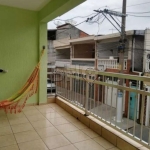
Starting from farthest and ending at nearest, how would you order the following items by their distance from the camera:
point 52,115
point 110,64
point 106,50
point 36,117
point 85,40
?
1. point 106,50
2. point 85,40
3. point 110,64
4. point 52,115
5. point 36,117

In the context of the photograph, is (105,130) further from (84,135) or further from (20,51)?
(20,51)

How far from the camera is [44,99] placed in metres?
3.64

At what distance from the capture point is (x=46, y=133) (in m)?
2.20

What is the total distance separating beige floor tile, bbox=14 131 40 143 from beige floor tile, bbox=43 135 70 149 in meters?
0.17

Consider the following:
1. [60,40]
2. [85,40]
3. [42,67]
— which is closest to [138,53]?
[85,40]

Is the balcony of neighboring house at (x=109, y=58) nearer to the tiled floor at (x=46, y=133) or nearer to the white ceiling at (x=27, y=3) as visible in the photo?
the white ceiling at (x=27, y=3)

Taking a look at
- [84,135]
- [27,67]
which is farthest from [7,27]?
[84,135]

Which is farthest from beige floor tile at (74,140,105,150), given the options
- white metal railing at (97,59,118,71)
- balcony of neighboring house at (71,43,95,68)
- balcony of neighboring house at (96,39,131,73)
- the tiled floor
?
balcony of neighboring house at (71,43,95,68)

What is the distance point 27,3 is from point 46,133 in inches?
90.2

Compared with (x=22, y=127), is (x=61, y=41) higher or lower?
higher

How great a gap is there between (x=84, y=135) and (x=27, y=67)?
6.44 ft

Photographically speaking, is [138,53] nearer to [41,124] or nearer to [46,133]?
[41,124]

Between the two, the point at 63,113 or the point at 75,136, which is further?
the point at 63,113

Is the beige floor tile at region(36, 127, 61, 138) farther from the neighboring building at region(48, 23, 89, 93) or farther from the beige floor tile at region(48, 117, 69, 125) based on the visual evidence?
the neighboring building at region(48, 23, 89, 93)
